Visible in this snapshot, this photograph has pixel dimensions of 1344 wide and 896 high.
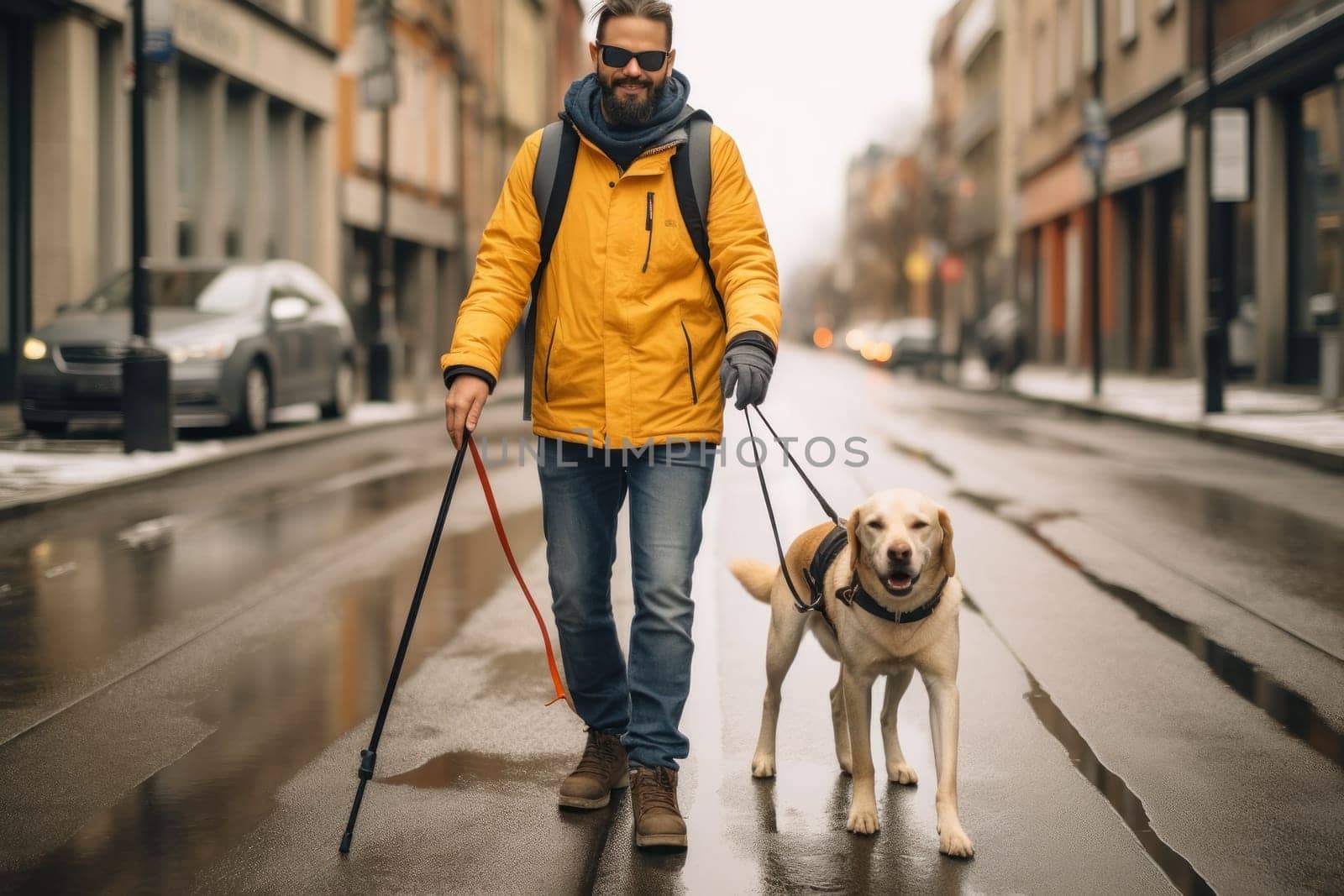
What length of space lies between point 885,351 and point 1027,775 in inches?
1718

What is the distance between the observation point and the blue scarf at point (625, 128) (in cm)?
442

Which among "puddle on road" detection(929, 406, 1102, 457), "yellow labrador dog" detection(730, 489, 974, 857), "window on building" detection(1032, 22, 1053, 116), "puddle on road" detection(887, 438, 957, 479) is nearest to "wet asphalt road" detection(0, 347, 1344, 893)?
"yellow labrador dog" detection(730, 489, 974, 857)

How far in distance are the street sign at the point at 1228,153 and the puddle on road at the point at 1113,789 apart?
49.5 ft

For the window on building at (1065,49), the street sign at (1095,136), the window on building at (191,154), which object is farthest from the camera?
the window on building at (1065,49)

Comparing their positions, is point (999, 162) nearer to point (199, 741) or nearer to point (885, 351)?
point (885, 351)

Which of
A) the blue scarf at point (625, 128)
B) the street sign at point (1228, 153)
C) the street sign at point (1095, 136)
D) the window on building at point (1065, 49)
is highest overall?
the window on building at point (1065, 49)

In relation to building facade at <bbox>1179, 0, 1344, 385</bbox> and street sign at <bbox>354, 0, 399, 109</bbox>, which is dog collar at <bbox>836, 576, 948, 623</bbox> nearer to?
building facade at <bbox>1179, 0, 1344, 385</bbox>

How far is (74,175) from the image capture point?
69.3ft

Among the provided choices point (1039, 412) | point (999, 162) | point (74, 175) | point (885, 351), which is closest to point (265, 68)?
point (74, 175)

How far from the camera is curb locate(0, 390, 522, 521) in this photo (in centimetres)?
1098

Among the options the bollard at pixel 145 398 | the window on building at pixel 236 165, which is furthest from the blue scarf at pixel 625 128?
the window on building at pixel 236 165

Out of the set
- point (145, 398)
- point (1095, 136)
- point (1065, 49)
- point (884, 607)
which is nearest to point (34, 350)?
point (145, 398)

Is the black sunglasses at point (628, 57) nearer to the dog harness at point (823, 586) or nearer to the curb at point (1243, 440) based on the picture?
the dog harness at point (823, 586)

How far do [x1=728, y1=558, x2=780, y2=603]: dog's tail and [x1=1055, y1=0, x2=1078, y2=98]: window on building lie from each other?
39164 mm
